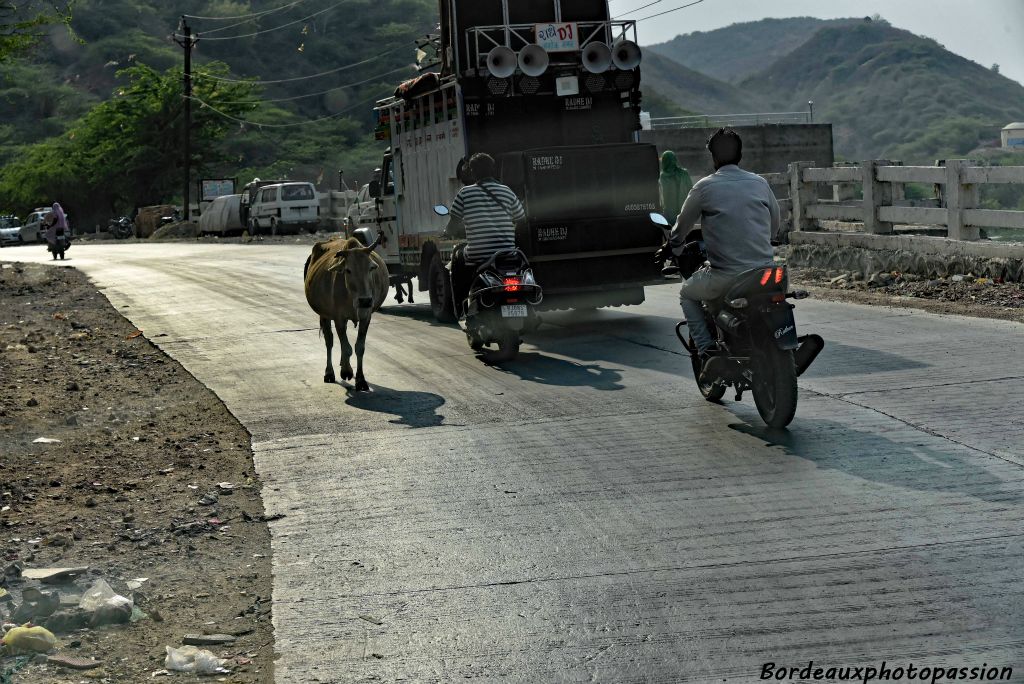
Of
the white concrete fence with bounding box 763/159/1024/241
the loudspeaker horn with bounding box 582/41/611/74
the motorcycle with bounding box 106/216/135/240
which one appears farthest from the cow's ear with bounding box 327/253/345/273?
the motorcycle with bounding box 106/216/135/240

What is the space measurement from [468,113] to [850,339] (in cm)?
594

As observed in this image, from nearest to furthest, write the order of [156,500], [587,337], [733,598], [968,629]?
[968,629] < [733,598] < [156,500] < [587,337]

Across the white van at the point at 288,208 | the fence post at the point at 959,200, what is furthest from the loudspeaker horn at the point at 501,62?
the white van at the point at 288,208

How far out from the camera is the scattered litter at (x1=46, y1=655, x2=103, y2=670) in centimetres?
515

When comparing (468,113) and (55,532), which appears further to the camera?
(468,113)

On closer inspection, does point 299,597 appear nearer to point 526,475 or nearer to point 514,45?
point 526,475

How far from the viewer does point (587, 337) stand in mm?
Result: 14484

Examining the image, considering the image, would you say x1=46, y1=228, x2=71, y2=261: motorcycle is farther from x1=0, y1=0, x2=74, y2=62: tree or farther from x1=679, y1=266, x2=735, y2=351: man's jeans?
x1=679, y1=266, x2=735, y2=351: man's jeans

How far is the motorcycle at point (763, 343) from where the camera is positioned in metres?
8.43

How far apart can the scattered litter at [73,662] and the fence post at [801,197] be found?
18383 millimetres

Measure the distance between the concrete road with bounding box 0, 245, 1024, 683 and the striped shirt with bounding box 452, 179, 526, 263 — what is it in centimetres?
118

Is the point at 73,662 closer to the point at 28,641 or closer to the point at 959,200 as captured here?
the point at 28,641

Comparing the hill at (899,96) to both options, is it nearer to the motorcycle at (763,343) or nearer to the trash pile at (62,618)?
the motorcycle at (763,343)

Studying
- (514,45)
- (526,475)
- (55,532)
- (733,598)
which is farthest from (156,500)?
(514,45)
